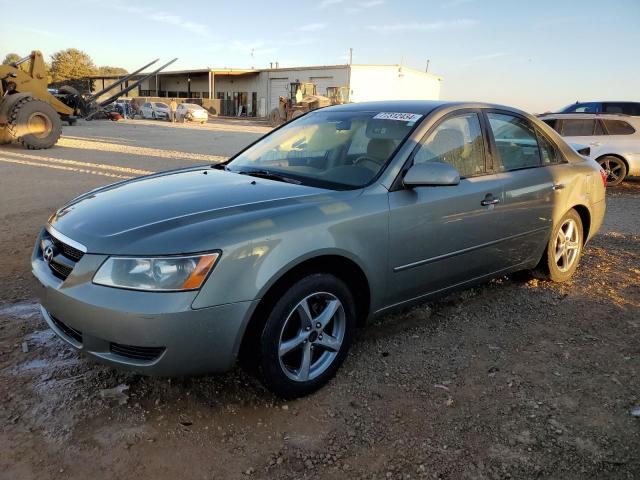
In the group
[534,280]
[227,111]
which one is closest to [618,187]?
[534,280]

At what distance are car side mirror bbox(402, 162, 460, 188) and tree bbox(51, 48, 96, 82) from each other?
71274 millimetres

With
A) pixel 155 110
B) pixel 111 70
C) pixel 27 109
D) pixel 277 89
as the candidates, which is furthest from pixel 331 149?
pixel 111 70

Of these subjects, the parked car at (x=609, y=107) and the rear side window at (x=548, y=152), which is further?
the parked car at (x=609, y=107)

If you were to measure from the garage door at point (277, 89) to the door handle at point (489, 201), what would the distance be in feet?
160

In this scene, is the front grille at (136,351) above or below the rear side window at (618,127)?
below

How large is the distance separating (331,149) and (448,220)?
979 mm

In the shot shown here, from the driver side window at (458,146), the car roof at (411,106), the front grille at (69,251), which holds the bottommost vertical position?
the front grille at (69,251)

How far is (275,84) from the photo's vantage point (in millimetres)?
51469

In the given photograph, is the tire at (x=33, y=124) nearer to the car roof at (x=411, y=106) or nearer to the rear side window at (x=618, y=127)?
the car roof at (x=411, y=106)

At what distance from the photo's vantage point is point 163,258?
92.1 inches

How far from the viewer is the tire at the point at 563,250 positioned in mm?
4473

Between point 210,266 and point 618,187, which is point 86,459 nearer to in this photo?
point 210,266

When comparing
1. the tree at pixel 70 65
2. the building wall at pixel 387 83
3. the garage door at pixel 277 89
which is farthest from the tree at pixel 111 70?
the building wall at pixel 387 83

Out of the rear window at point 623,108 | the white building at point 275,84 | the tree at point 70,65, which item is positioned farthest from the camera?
the tree at point 70,65
